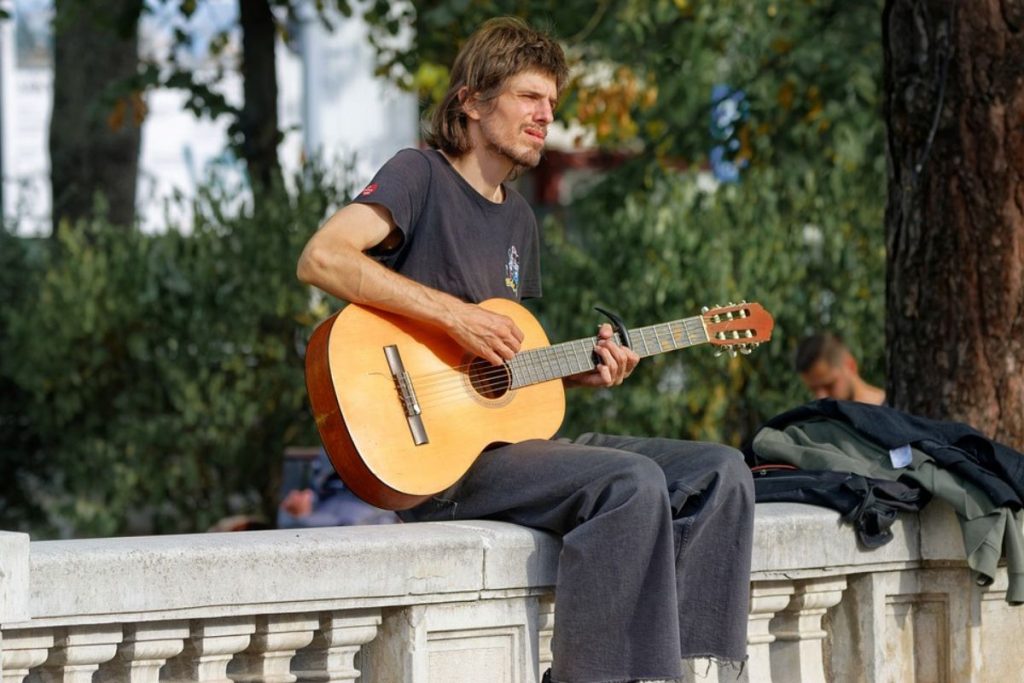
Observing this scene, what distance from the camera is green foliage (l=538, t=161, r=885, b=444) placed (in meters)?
9.26

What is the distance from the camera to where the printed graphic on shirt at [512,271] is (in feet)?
14.8

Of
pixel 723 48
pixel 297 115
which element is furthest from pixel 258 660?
pixel 297 115

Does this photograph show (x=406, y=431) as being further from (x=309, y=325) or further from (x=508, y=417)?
(x=309, y=325)

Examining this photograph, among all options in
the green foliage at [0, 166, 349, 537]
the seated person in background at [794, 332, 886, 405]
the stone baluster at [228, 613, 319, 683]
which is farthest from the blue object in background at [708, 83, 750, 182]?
the stone baluster at [228, 613, 319, 683]

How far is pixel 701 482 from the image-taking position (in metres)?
3.99

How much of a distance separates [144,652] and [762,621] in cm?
160

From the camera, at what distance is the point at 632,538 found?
3.79m

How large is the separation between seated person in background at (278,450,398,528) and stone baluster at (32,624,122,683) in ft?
15.6

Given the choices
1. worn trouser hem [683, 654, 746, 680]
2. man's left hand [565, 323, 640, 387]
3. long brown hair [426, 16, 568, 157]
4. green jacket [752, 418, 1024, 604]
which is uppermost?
long brown hair [426, 16, 568, 157]

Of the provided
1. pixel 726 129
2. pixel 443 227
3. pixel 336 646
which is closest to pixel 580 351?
pixel 443 227

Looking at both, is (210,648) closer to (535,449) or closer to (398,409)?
(398,409)

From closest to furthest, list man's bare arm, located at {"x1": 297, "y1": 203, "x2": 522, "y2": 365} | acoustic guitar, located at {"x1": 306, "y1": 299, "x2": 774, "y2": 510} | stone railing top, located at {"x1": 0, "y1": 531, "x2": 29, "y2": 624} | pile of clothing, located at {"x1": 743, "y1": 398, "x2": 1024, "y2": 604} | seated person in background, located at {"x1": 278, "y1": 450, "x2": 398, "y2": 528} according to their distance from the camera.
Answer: stone railing top, located at {"x1": 0, "y1": 531, "x2": 29, "y2": 624} → acoustic guitar, located at {"x1": 306, "y1": 299, "x2": 774, "y2": 510} → man's bare arm, located at {"x1": 297, "y1": 203, "x2": 522, "y2": 365} → pile of clothing, located at {"x1": 743, "y1": 398, "x2": 1024, "y2": 604} → seated person in background, located at {"x1": 278, "y1": 450, "x2": 398, "y2": 528}

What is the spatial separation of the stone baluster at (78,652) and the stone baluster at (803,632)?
177cm

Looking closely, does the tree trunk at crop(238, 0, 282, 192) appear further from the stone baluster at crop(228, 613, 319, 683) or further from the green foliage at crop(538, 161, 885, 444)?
the stone baluster at crop(228, 613, 319, 683)
